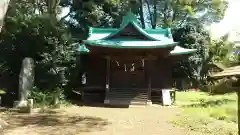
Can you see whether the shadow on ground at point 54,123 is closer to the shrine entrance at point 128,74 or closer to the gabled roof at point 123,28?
the shrine entrance at point 128,74

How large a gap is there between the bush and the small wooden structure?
291cm

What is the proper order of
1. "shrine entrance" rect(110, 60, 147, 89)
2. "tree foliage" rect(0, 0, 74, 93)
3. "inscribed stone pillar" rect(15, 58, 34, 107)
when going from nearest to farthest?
"inscribed stone pillar" rect(15, 58, 34, 107), "tree foliage" rect(0, 0, 74, 93), "shrine entrance" rect(110, 60, 147, 89)

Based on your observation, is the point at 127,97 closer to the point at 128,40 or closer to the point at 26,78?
the point at 128,40

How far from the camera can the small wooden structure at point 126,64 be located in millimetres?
17812

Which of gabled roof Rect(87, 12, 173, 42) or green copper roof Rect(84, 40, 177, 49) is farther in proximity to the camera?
gabled roof Rect(87, 12, 173, 42)

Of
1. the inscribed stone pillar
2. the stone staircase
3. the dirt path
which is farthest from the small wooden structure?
the dirt path

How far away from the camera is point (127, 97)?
17.9 m

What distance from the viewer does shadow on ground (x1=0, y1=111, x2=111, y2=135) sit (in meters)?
9.91

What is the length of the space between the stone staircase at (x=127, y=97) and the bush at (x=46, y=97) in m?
2.89

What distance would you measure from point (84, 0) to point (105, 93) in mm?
10860

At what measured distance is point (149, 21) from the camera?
130 feet

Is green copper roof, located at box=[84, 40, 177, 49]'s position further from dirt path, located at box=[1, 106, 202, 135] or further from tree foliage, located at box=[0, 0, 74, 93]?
dirt path, located at box=[1, 106, 202, 135]

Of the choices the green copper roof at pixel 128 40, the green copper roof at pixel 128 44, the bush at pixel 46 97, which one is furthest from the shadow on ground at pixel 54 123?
the green copper roof at pixel 128 40

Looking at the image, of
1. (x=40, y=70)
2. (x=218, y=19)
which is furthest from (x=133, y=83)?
(x=218, y=19)
